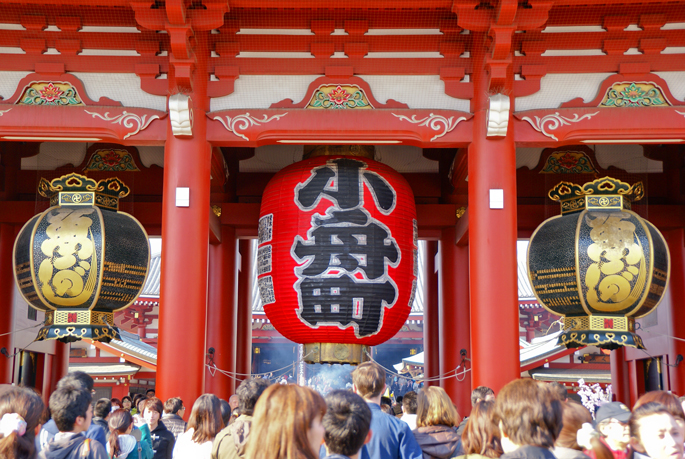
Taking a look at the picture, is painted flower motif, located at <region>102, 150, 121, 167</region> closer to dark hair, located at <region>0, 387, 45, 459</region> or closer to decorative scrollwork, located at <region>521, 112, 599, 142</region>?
decorative scrollwork, located at <region>521, 112, 599, 142</region>

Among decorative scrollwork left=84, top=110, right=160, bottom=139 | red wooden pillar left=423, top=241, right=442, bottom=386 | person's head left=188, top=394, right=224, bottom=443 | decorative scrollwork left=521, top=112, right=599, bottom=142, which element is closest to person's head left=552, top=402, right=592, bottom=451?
person's head left=188, top=394, right=224, bottom=443

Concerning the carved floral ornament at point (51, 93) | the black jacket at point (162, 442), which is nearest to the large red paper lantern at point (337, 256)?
the carved floral ornament at point (51, 93)

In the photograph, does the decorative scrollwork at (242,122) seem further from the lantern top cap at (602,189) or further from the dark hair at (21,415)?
the dark hair at (21,415)

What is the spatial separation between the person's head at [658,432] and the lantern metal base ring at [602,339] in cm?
531

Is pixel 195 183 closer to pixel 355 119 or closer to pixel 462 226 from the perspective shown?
pixel 355 119

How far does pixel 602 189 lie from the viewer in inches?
339

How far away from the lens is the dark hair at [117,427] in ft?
15.0

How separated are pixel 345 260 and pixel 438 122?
6.01ft

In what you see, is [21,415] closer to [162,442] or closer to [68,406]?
[68,406]

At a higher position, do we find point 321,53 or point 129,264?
point 321,53

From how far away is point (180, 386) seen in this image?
7.19 meters

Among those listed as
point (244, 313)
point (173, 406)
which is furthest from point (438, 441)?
point (244, 313)

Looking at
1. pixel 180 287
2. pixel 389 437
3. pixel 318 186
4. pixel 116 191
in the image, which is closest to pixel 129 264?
pixel 116 191

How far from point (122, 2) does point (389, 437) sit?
5518 mm
